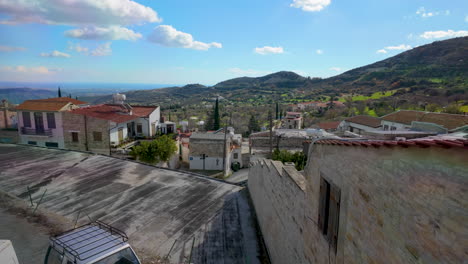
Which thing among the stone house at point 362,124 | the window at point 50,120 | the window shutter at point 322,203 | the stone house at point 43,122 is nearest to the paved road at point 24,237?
the window shutter at point 322,203

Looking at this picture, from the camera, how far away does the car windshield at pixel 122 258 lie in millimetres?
5774

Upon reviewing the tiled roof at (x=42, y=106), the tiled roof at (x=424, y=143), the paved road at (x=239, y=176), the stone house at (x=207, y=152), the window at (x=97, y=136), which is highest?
the tiled roof at (x=424, y=143)

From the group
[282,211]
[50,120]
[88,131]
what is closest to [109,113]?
[88,131]

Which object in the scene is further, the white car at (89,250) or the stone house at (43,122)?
the stone house at (43,122)

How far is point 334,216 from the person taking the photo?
4812 mm

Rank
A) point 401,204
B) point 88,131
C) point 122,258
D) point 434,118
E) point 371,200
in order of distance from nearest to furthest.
→ point 401,204, point 371,200, point 122,258, point 434,118, point 88,131

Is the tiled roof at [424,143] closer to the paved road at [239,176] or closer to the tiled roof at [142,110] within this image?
the paved road at [239,176]

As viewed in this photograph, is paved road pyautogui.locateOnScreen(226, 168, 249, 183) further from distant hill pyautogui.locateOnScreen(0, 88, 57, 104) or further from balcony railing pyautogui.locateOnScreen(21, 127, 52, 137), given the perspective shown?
distant hill pyautogui.locateOnScreen(0, 88, 57, 104)

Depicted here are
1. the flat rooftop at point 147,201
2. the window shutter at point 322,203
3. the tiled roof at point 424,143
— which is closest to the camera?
the tiled roof at point 424,143

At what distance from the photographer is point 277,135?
1286 inches

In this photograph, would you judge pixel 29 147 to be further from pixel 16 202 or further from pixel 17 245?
pixel 17 245

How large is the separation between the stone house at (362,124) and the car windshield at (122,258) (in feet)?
128

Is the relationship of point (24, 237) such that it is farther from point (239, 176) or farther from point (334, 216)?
point (239, 176)

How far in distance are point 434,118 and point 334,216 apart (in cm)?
2934
